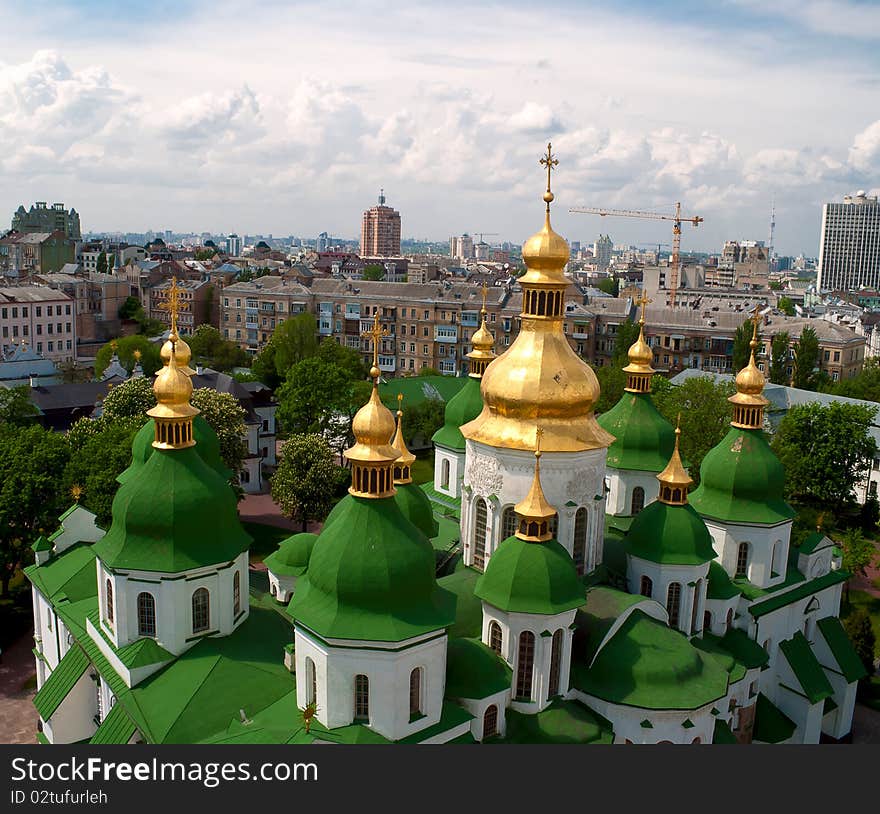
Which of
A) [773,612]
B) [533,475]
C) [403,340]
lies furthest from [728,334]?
[533,475]

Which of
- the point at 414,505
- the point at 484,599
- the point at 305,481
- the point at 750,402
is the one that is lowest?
the point at 305,481

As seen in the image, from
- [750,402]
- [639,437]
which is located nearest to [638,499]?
[639,437]

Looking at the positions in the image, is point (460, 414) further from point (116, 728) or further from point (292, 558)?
point (116, 728)

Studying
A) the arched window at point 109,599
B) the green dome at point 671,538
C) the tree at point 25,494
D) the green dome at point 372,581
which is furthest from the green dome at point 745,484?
the tree at point 25,494

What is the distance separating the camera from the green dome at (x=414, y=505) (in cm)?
2355

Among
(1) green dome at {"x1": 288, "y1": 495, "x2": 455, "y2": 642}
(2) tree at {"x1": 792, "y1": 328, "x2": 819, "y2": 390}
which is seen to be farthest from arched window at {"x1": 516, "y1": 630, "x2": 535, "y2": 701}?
(2) tree at {"x1": 792, "y1": 328, "x2": 819, "y2": 390}

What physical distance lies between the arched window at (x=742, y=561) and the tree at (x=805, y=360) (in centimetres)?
4125

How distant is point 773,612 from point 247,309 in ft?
229

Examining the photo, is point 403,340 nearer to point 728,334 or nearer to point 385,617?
point 728,334

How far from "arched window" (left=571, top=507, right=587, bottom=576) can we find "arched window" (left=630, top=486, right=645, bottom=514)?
19.1 feet

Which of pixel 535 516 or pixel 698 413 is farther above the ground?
pixel 535 516

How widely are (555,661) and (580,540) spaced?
380cm

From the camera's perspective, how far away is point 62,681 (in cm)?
2336

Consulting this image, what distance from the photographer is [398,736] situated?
56.4 feet
